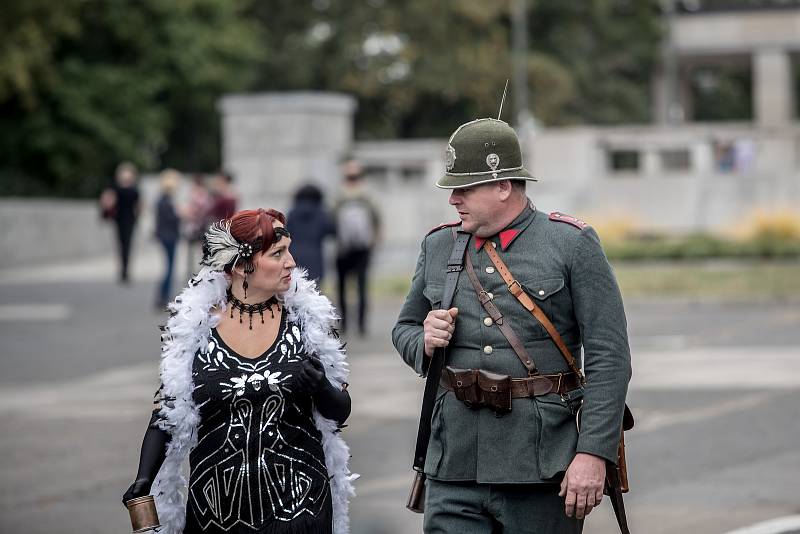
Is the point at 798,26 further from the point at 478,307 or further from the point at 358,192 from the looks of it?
the point at 478,307

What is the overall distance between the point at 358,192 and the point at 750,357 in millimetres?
4196

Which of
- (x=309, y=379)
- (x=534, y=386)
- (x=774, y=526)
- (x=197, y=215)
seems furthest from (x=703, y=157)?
(x=309, y=379)

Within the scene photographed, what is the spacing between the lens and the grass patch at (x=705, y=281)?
19.7 metres

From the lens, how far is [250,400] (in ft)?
15.1

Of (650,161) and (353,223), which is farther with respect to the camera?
(650,161)

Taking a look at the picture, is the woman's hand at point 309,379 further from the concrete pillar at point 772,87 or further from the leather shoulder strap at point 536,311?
the concrete pillar at point 772,87

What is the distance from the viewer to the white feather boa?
15.2 feet

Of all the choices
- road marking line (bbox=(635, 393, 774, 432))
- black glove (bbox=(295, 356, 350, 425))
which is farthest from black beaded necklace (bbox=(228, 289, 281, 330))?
road marking line (bbox=(635, 393, 774, 432))

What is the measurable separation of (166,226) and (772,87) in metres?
36.2

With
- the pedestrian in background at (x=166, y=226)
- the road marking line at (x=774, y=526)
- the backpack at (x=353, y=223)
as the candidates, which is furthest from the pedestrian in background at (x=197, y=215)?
the road marking line at (x=774, y=526)

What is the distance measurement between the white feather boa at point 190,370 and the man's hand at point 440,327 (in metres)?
0.35

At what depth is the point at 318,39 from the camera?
174 ft

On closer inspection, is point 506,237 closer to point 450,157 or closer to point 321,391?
point 450,157

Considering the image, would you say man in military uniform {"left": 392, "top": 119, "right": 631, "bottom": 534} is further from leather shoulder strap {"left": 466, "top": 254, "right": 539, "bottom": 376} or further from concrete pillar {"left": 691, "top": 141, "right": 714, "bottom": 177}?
concrete pillar {"left": 691, "top": 141, "right": 714, "bottom": 177}
